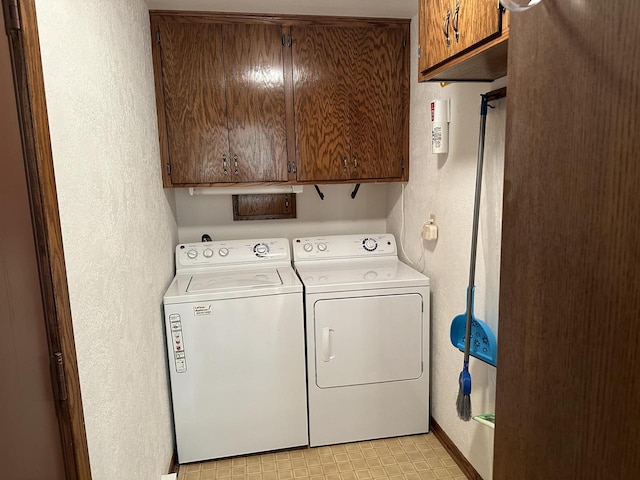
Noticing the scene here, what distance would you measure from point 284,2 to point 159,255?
4.80 ft

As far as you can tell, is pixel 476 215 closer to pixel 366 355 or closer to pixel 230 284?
pixel 366 355

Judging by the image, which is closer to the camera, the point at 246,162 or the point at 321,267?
the point at 246,162

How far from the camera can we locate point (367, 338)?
2.27 m

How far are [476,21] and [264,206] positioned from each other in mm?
1853

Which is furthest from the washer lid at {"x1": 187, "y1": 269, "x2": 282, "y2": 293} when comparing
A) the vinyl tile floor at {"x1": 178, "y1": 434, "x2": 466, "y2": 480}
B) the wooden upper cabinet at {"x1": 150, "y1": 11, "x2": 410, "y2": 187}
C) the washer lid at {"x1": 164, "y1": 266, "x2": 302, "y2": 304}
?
the vinyl tile floor at {"x1": 178, "y1": 434, "x2": 466, "y2": 480}

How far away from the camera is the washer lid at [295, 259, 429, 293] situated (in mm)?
2229

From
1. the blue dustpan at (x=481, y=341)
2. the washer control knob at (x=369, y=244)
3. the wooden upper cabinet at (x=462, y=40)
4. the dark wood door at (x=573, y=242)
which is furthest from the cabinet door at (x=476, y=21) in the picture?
the washer control knob at (x=369, y=244)

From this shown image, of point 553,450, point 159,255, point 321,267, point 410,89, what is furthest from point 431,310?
point 553,450

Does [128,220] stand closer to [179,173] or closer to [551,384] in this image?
[179,173]

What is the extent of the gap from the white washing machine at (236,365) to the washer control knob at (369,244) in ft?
2.22

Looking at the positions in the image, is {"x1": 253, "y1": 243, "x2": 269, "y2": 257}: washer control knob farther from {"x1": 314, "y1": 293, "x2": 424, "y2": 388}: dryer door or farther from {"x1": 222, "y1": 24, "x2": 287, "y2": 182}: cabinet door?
{"x1": 314, "y1": 293, "x2": 424, "y2": 388}: dryer door

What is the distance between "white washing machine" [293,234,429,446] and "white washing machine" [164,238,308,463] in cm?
9

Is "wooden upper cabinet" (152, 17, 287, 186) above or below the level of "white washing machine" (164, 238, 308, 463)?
above

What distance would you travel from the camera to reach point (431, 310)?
2.41m
